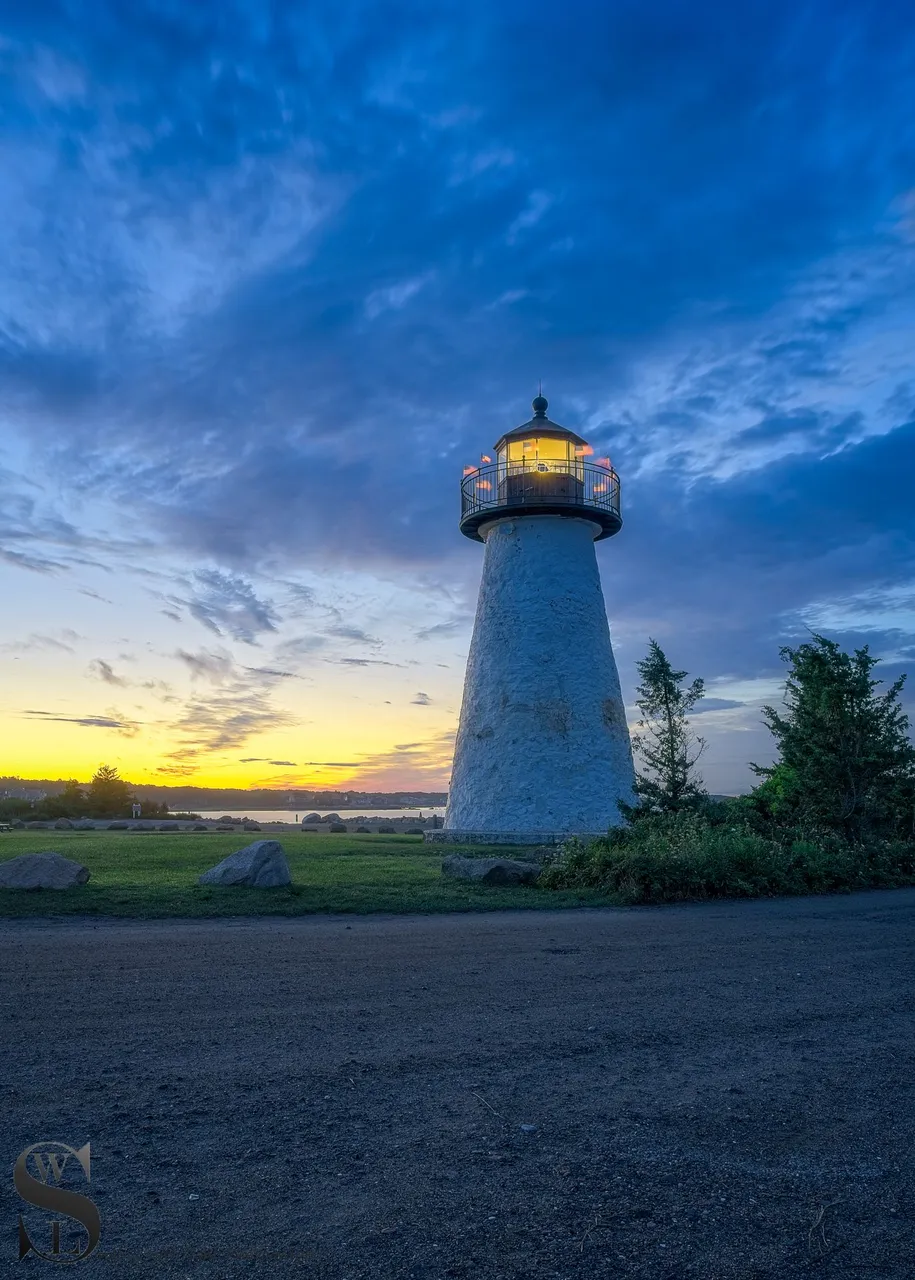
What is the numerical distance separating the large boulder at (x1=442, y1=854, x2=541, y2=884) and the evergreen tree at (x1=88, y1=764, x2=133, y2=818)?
35.4 metres

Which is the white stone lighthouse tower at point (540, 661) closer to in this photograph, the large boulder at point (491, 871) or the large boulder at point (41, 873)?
the large boulder at point (491, 871)

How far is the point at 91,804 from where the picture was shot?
4569cm

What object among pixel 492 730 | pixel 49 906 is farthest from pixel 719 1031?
pixel 492 730

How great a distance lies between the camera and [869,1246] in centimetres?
316

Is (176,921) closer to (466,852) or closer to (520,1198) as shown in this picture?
(520,1198)

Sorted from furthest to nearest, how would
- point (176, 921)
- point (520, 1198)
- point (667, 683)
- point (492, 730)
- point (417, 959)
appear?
1. point (492, 730)
2. point (667, 683)
3. point (176, 921)
4. point (417, 959)
5. point (520, 1198)

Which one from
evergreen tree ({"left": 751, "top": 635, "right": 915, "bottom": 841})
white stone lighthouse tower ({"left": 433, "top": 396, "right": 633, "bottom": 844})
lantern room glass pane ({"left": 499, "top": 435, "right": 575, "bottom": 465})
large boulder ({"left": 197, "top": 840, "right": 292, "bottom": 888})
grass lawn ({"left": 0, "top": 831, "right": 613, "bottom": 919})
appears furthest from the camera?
lantern room glass pane ({"left": 499, "top": 435, "right": 575, "bottom": 465})

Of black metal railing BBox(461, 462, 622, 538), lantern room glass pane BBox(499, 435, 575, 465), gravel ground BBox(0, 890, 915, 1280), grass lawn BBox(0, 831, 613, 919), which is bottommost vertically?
gravel ground BBox(0, 890, 915, 1280)

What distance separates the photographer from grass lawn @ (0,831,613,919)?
37.8ft

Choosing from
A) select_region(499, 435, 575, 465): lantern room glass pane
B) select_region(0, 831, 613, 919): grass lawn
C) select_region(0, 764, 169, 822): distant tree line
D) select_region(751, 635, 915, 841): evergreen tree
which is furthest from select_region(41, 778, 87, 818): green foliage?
select_region(751, 635, 915, 841): evergreen tree

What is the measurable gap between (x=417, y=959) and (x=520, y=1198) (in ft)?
16.7

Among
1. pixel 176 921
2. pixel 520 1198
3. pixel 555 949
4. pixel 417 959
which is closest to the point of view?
pixel 520 1198

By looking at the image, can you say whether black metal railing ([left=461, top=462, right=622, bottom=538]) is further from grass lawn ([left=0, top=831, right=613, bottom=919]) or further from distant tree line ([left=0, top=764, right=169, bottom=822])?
distant tree line ([left=0, top=764, right=169, bottom=822])

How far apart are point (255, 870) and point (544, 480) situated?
17.0 m
